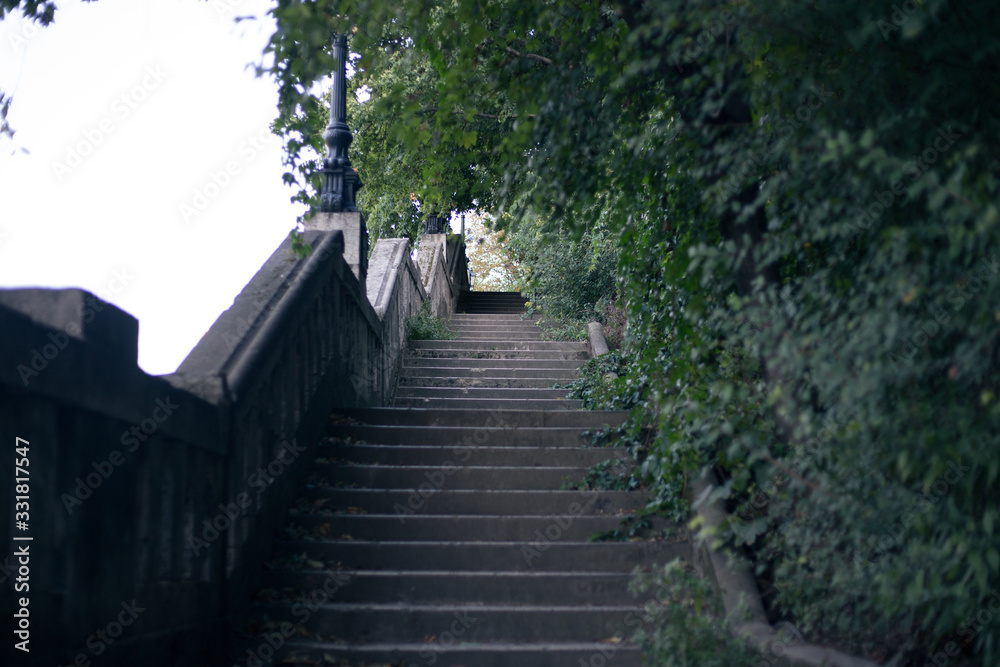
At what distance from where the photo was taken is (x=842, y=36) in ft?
10.0

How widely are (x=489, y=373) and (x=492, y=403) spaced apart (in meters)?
1.36

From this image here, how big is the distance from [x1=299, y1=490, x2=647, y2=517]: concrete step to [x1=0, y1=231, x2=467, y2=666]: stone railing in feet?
1.26

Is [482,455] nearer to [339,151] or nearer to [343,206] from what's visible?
[343,206]

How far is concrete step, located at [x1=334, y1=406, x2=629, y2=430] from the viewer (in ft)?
21.9

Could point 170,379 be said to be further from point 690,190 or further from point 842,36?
point 842,36

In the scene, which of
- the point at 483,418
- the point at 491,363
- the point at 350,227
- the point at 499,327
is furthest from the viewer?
the point at 499,327

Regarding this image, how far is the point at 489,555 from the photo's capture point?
16.1 ft

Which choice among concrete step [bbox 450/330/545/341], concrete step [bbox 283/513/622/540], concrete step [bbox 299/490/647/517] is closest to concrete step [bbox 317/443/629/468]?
concrete step [bbox 299/490/647/517]

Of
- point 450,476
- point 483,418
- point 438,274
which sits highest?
point 438,274

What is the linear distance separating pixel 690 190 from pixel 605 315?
8.40 meters

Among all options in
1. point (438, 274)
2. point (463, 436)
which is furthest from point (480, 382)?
point (438, 274)

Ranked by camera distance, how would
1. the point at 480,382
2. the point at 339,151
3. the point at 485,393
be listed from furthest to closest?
the point at 480,382 → the point at 485,393 → the point at 339,151

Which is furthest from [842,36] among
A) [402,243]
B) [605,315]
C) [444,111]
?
[605,315]

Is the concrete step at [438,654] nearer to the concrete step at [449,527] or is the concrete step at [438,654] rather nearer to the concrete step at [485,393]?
the concrete step at [449,527]
